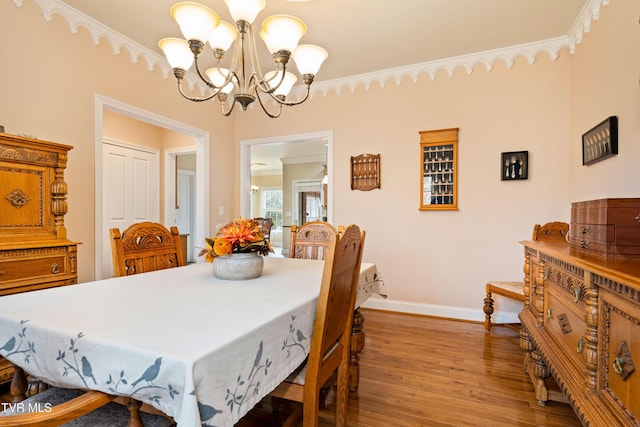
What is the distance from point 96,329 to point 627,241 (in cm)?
182

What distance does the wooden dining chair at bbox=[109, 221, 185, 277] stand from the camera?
168 centimetres

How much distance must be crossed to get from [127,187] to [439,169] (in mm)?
3902

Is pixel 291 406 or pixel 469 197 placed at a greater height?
pixel 469 197

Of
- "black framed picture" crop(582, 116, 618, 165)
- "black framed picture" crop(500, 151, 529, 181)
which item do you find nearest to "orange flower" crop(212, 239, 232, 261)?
"black framed picture" crop(582, 116, 618, 165)

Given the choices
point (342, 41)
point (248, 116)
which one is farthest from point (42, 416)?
point (248, 116)

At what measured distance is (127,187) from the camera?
421 centimetres

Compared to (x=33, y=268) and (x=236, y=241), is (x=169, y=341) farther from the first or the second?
(x=33, y=268)

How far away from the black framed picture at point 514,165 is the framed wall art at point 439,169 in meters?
0.41

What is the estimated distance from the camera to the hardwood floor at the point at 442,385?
165 centimetres

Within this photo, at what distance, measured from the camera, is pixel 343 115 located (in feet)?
12.1

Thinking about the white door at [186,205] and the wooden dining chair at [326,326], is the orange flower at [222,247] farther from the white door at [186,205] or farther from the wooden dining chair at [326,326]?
the white door at [186,205]

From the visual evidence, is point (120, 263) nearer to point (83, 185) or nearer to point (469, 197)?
point (83, 185)

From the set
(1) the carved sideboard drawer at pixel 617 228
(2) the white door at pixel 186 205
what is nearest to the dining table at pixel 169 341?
(1) the carved sideboard drawer at pixel 617 228

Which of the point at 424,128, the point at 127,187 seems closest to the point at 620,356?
the point at 424,128
